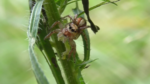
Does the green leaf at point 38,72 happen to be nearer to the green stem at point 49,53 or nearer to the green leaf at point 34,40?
the green leaf at point 34,40

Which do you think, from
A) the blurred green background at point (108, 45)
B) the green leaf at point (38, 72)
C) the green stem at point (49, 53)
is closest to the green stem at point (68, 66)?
the green stem at point (49, 53)

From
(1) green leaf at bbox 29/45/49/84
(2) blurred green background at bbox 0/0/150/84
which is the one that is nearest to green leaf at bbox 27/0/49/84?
(1) green leaf at bbox 29/45/49/84

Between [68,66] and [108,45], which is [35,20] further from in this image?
[108,45]

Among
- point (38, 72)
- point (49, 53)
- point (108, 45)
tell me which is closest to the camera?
point (38, 72)

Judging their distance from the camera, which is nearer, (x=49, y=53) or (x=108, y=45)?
(x=49, y=53)

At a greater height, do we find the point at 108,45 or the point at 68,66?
the point at 68,66

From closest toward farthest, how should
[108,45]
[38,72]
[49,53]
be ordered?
[38,72], [49,53], [108,45]

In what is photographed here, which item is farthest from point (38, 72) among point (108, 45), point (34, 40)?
point (108, 45)

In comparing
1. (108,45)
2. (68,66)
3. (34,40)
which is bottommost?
(108,45)

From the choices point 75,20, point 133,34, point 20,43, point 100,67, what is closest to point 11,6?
point 20,43
